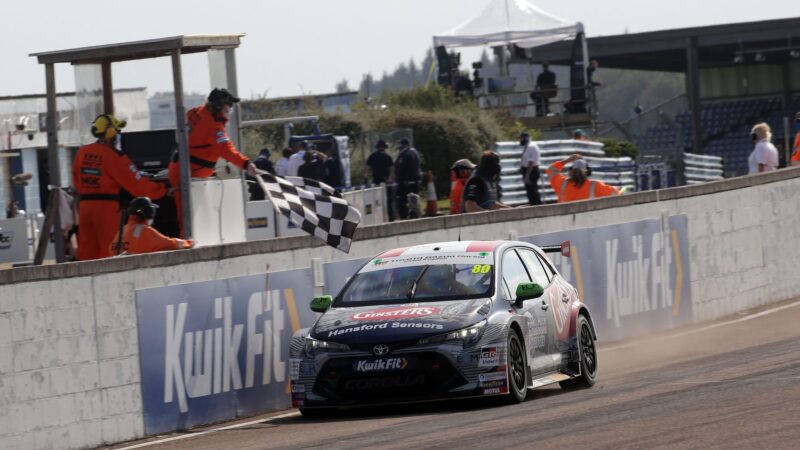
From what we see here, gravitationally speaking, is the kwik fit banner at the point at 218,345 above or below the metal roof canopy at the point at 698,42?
below

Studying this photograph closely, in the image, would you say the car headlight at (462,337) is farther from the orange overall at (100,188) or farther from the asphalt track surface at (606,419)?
the orange overall at (100,188)

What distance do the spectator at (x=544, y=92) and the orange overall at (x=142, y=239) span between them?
3025cm

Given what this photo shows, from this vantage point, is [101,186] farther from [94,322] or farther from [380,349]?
[380,349]

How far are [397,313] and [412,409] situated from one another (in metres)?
0.79

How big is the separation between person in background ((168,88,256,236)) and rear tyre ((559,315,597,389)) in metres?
3.48

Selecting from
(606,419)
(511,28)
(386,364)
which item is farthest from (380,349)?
(511,28)

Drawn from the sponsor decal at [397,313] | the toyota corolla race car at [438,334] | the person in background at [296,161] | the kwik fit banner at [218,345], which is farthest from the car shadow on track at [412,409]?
the person in background at [296,161]

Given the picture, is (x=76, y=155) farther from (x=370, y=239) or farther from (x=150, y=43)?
(x=370, y=239)

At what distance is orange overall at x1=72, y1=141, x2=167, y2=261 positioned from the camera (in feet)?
48.2

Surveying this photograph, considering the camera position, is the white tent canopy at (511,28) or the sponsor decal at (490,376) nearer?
the sponsor decal at (490,376)

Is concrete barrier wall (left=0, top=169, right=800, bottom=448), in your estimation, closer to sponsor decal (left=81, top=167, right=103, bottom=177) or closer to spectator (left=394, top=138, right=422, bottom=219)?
sponsor decal (left=81, top=167, right=103, bottom=177)

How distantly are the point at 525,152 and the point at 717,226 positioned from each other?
8.52 metres

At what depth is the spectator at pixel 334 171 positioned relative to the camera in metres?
29.2

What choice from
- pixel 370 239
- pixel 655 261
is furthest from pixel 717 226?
pixel 370 239
